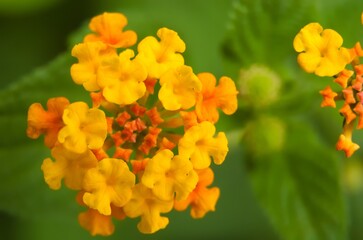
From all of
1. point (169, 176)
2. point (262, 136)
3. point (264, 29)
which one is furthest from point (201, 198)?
point (264, 29)

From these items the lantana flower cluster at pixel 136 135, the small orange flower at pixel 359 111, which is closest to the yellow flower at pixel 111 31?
the lantana flower cluster at pixel 136 135

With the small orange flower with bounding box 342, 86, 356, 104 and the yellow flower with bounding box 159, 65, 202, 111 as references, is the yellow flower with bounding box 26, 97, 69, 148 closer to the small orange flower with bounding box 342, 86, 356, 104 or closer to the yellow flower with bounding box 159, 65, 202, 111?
the yellow flower with bounding box 159, 65, 202, 111


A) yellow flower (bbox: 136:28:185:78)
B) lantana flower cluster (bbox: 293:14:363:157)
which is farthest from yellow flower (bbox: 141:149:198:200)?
lantana flower cluster (bbox: 293:14:363:157)

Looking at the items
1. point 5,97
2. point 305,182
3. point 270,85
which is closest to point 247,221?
point 305,182

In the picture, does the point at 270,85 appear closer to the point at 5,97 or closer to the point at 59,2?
the point at 5,97

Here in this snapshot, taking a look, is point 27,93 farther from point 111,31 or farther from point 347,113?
point 347,113

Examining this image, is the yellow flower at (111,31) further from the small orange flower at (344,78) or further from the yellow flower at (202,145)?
the small orange flower at (344,78)

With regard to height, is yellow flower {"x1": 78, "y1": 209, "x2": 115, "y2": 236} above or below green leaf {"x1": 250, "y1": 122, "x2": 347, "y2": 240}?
below
